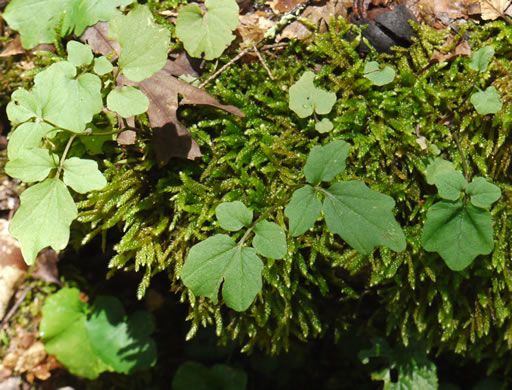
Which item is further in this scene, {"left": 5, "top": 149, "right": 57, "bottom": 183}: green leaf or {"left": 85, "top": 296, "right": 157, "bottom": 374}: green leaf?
{"left": 85, "top": 296, "right": 157, "bottom": 374}: green leaf

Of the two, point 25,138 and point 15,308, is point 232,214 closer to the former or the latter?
point 25,138

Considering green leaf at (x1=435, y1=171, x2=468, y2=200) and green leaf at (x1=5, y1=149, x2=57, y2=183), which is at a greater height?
green leaf at (x1=5, y1=149, x2=57, y2=183)

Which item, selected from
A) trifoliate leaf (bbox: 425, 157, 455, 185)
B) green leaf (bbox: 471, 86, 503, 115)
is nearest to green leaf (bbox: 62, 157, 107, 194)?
trifoliate leaf (bbox: 425, 157, 455, 185)

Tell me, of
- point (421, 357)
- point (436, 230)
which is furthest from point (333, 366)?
point (436, 230)

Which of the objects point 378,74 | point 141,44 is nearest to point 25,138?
point 141,44

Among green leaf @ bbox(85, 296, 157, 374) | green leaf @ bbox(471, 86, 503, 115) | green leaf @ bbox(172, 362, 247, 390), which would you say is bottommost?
green leaf @ bbox(172, 362, 247, 390)

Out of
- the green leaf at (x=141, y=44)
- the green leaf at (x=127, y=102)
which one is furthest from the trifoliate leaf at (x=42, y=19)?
the green leaf at (x=127, y=102)

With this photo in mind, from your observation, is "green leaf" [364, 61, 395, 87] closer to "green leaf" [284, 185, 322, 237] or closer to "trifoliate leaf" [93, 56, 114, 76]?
"green leaf" [284, 185, 322, 237]
